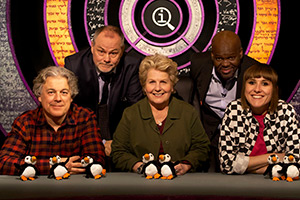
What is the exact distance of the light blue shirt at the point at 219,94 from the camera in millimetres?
2865

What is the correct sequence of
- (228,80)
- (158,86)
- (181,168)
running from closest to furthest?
(181,168), (158,86), (228,80)

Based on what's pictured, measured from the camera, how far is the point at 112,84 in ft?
9.37

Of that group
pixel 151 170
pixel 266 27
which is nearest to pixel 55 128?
pixel 151 170

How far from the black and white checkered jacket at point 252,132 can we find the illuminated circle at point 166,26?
118cm

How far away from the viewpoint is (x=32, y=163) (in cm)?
191

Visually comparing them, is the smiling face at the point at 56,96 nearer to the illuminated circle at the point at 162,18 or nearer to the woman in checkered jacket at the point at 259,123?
the woman in checkered jacket at the point at 259,123

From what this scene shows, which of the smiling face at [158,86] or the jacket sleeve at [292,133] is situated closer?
the jacket sleeve at [292,133]

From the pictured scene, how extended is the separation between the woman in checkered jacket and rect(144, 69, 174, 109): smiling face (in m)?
0.36

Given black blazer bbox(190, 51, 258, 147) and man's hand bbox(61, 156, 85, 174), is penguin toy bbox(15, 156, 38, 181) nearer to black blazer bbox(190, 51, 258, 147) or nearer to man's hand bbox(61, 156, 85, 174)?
man's hand bbox(61, 156, 85, 174)

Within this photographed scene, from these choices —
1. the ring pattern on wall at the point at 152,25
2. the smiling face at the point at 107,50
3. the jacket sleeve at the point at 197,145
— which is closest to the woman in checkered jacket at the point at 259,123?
the jacket sleeve at the point at 197,145

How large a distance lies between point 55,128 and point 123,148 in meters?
0.40

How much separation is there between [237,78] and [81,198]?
161cm

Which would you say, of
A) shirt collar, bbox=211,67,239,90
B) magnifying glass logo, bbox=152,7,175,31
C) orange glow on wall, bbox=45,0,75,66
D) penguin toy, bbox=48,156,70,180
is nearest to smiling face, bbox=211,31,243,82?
shirt collar, bbox=211,67,239,90

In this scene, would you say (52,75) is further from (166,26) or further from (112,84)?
(166,26)
